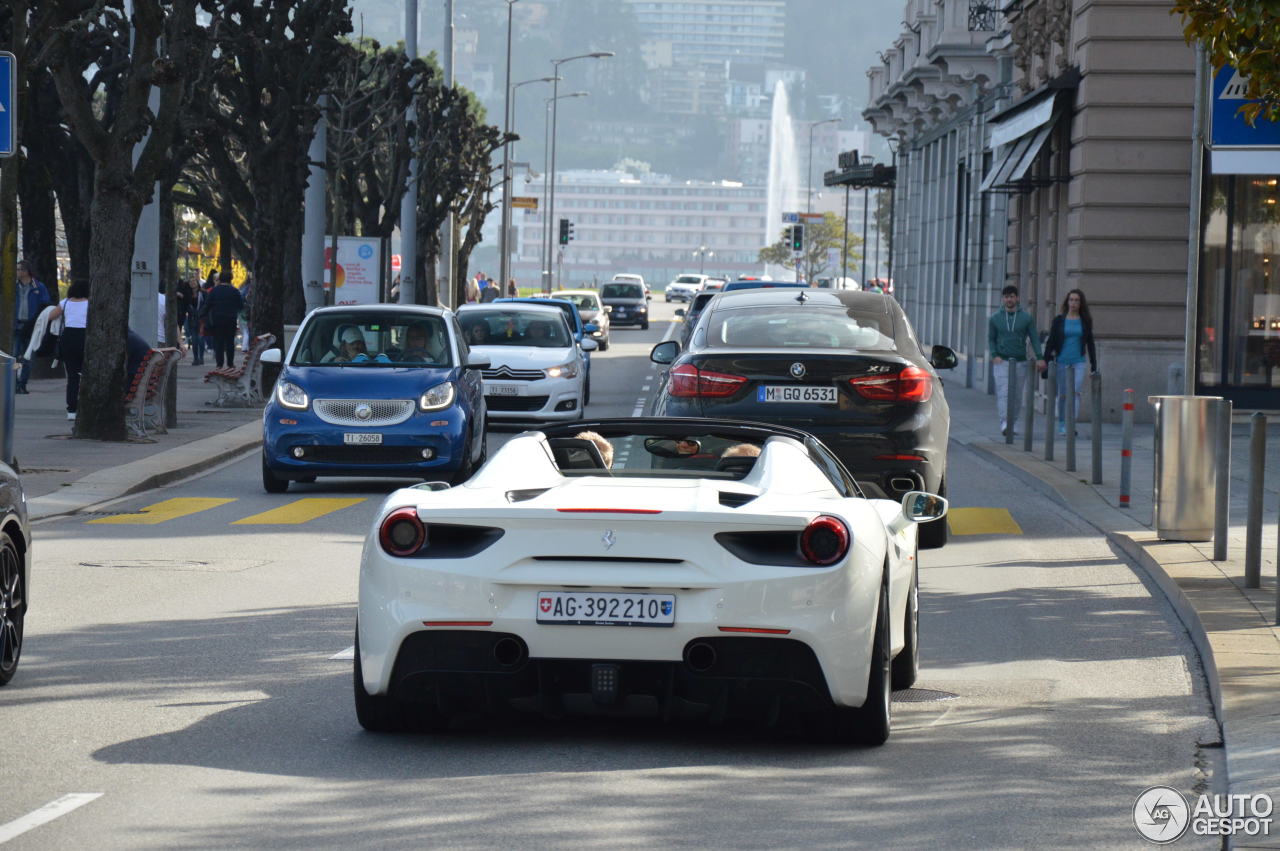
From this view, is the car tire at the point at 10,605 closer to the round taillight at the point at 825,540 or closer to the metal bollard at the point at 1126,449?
the round taillight at the point at 825,540

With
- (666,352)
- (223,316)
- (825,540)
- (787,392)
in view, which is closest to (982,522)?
(666,352)

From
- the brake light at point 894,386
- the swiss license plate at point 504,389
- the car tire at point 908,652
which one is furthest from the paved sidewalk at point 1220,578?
the swiss license plate at point 504,389

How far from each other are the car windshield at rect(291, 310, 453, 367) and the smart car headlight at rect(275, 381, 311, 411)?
23.3 inches

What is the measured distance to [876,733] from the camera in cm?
731

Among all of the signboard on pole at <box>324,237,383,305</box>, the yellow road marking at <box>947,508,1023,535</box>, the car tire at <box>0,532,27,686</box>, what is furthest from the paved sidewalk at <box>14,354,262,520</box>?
the signboard on pole at <box>324,237,383,305</box>

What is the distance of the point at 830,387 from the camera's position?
1297cm

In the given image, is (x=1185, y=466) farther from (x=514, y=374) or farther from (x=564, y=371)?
(x=564, y=371)

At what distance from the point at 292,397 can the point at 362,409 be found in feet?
1.95

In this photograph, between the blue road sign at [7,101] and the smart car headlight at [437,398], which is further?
the smart car headlight at [437,398]

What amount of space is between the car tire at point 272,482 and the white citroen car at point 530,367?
7020mm

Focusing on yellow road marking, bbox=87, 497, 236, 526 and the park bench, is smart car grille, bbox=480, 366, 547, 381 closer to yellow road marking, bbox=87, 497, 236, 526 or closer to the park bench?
the park bench

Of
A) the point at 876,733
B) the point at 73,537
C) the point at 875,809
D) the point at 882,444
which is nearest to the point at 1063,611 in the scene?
the point at 882,444

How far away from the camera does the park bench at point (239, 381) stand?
95.7ft

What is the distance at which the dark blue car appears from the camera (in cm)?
1773
